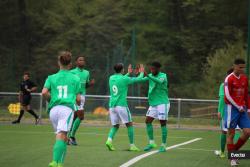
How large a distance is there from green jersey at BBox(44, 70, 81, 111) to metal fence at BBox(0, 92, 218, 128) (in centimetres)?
1774

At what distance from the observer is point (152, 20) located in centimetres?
5988

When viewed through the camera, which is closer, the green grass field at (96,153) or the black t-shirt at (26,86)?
the green grass field at (96,153)

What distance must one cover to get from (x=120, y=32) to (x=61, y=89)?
45358 mm

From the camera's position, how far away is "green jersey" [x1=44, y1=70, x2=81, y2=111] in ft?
39.3

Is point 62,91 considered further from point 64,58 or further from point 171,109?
point 171,109

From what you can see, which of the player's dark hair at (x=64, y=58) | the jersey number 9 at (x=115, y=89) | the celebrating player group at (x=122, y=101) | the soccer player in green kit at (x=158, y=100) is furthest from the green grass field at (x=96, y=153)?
the player's dark hair at (x=64, y=58)

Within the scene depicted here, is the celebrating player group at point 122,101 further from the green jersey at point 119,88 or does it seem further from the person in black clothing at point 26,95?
the person in black clothing at point 26,95

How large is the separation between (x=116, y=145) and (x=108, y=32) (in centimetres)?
3785

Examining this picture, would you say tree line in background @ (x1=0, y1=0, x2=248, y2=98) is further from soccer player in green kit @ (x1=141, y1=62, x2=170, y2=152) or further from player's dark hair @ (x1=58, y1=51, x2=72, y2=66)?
player's dark hair @ (x1=58, y1=51, x2=72, y2=66)

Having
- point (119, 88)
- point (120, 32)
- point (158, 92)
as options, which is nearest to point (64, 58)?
point (119, 88)

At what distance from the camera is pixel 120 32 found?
188 ft

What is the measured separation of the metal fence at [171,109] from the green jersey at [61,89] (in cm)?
1774

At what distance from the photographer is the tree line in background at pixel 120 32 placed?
182ft

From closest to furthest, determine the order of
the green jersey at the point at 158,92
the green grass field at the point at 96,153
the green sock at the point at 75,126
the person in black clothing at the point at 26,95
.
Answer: the green grass field at the point at 96,153 < the green jersey at the point at 158,92 < the green sock at the point at 75,126 < the person in black clothing at the point at 26,95
